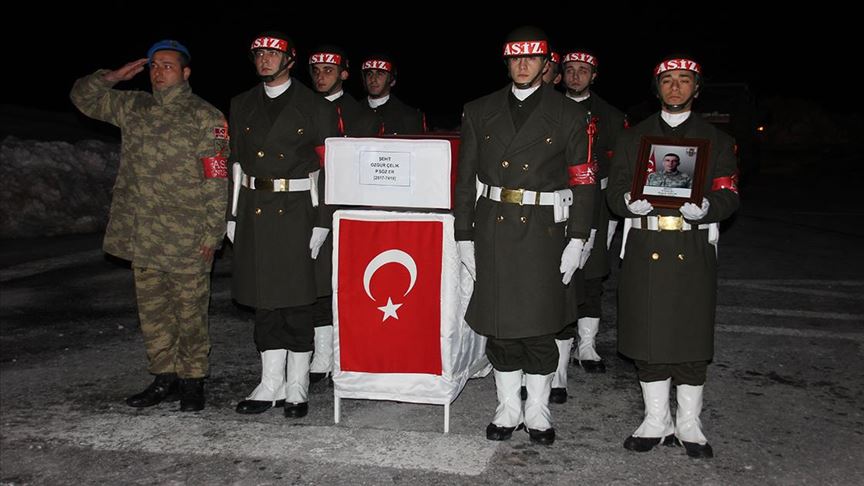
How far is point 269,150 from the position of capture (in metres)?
5.73

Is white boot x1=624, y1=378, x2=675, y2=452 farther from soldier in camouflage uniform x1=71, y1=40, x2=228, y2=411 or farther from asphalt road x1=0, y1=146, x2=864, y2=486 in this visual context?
soldier in camouflage uniform x1=71, y1=40, x2=228, y2=411

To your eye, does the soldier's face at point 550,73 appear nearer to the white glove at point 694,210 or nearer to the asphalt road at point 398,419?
the white glove at point 694,210

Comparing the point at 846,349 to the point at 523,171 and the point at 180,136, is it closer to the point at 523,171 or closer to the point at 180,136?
the point at 523,171

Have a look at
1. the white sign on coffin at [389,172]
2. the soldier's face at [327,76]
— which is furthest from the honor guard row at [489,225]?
the soldier's face at [327,76]

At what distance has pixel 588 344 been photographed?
22.6 ft

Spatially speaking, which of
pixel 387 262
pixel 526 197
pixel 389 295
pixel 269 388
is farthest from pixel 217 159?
pixel 526 197

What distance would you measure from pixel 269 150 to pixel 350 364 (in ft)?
4.64

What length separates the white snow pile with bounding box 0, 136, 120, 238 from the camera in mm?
12664

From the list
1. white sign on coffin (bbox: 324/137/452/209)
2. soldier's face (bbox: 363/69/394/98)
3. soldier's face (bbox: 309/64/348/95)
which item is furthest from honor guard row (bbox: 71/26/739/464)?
soldier's face (bbox: 363/69/394/98)

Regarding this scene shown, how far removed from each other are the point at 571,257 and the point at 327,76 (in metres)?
3.15

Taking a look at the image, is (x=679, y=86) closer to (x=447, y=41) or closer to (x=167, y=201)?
(x=167, y=201)

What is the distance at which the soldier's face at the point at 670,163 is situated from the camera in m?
4.86

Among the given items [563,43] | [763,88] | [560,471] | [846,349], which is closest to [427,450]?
[560,471]

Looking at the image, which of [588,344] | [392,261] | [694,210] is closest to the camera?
[694,210]
